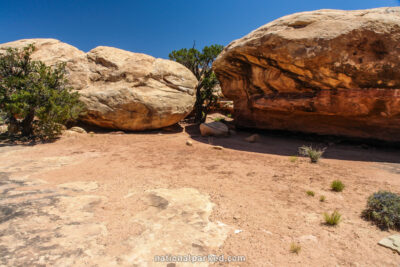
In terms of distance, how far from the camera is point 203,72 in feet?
58.3

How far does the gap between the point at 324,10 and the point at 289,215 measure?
8930 millimetres

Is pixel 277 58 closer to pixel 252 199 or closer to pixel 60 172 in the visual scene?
pixel 252 199

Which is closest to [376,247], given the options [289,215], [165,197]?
[289,215]

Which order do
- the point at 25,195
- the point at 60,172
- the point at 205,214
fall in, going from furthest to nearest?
1. the point at 60,172
2. the point at 25,195
3. the point at 205,214

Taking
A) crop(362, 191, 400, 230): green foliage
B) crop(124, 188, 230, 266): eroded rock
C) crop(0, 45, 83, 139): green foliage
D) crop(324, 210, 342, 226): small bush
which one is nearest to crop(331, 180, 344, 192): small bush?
crop(362, 191, 400, 230): green foliage

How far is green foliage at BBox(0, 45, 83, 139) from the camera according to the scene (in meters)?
9.17

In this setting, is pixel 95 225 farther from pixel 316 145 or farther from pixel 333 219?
pixel 316 145

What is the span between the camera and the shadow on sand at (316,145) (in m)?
7.70

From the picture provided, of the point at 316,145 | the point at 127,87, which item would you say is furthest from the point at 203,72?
the point at 316,145

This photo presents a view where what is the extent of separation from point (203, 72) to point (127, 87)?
807cm

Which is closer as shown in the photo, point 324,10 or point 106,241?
point 106,241

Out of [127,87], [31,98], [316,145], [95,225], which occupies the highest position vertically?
[127,87]

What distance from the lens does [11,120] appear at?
10.0 m

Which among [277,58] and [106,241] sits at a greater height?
[277,58]
